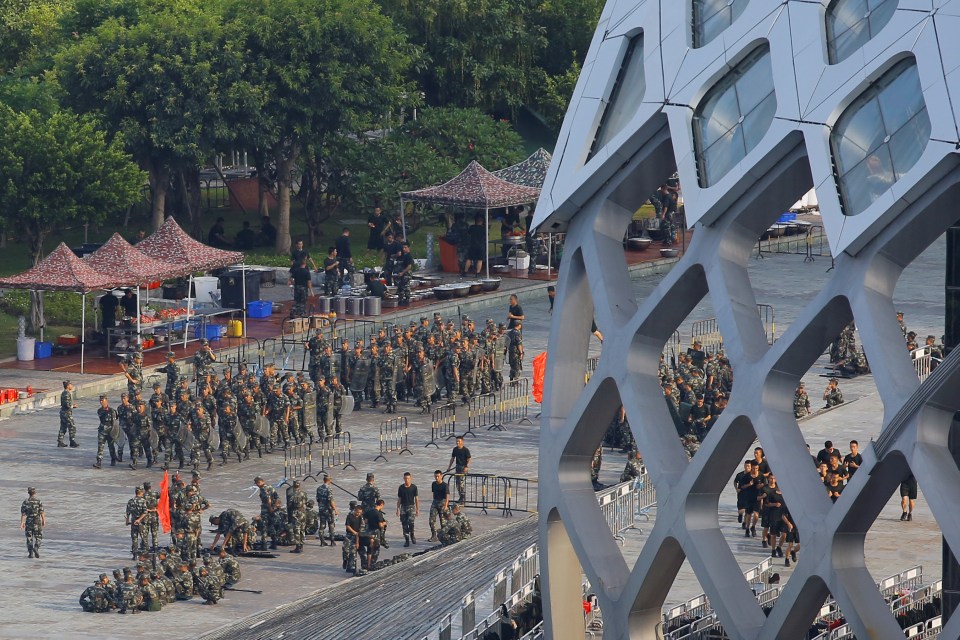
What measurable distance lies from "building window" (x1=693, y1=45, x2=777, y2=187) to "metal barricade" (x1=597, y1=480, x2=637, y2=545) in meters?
10.8

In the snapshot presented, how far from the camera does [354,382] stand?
148ft

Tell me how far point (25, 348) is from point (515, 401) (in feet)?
37.0

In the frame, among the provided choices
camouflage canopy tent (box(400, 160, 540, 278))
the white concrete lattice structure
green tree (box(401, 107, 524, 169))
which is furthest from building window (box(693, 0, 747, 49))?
green tree (box(401, 107, 524, 169))

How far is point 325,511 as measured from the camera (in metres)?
34.9

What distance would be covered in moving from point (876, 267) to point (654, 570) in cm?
428

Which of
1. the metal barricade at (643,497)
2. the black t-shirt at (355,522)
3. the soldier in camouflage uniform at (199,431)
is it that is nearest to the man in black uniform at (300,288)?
the soldier in camouflage uniform at (199,431)

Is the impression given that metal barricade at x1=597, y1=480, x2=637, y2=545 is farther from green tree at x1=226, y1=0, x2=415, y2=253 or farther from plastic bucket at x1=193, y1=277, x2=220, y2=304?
green tree at x1=226, y1=0, x2=415, y2=253

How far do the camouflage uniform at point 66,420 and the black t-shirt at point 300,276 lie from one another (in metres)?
12.0

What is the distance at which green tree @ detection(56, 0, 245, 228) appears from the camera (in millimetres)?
57969

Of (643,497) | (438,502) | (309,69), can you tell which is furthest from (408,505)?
(309,69)

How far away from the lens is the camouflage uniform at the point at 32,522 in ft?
111

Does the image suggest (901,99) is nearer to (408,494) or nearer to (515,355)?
(408,494)

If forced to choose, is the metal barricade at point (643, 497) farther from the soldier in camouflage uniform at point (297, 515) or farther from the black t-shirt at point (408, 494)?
the soldier in camouflage uniform at point (297, 515)

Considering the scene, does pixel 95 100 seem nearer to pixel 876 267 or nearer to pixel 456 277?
pixel 456 277
